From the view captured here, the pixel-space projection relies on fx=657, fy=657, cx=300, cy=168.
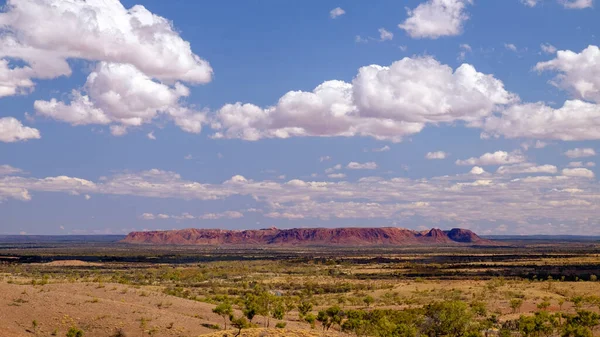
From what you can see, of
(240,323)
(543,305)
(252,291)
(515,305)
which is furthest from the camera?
(252,291)

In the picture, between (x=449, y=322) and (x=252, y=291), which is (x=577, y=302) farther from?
(x=252, y=291)

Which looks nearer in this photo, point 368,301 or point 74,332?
point 74,332

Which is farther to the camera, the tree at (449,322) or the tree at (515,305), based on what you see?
the tree at (515,305)

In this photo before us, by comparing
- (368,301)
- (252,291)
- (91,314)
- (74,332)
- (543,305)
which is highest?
(91,314)

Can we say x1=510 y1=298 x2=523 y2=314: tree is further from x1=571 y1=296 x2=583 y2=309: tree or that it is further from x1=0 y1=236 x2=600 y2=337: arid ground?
x1=571 y1=296 x2=583 y2=309: tree

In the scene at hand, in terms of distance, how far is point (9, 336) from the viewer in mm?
35031

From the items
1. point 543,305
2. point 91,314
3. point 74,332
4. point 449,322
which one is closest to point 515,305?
point 543,305

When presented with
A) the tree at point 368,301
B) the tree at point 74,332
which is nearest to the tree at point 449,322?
the tree at point 368,301

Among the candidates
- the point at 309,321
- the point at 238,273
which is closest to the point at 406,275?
the point at 238,273

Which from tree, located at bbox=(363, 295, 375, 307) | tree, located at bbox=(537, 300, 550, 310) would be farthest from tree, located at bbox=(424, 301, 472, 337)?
tree, located at bbox=(537, 300, 550, 310)

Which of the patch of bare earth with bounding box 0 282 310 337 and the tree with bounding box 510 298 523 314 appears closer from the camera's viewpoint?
the patch of bare earth with bounding box 0 282 310 337

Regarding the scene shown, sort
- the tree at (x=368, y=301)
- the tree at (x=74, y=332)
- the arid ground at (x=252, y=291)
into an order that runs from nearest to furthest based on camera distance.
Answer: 1. the tree at (x=74, y=332)
2. the arid ground at (x=252, y=291)
3. the tree at (x=368, y=301)

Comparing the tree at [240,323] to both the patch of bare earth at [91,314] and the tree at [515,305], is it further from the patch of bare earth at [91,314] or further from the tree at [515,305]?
the tree at [515,305]

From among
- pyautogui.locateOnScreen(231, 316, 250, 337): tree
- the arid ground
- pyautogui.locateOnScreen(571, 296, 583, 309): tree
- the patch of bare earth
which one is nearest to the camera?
the patch of bare earth
